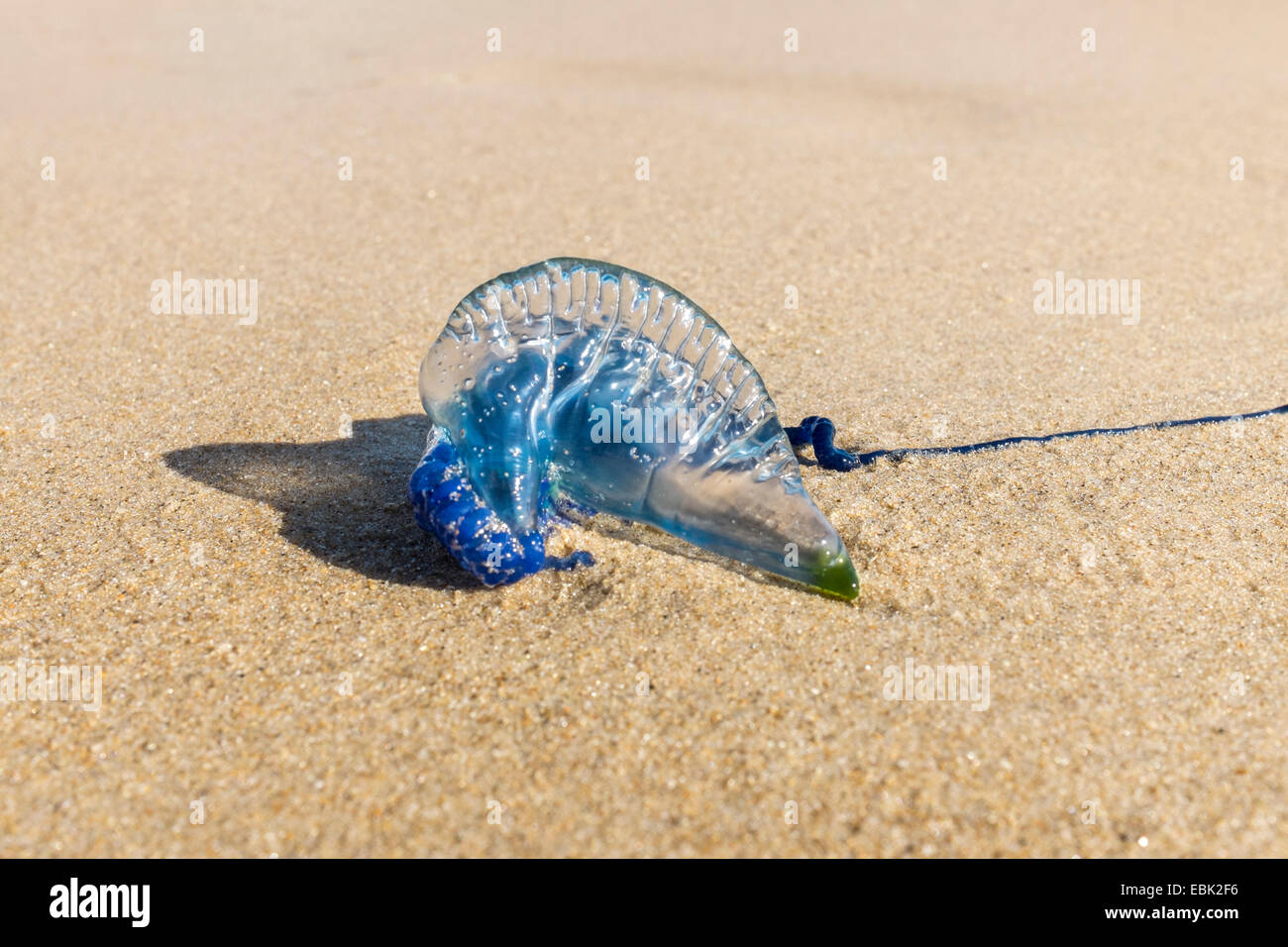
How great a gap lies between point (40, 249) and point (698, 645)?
12.7ft

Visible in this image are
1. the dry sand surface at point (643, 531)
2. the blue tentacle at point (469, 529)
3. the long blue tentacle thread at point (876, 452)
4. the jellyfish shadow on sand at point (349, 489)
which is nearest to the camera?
the dry sand surface at point (643, 531)

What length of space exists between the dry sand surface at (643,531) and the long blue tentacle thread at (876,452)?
0.05m

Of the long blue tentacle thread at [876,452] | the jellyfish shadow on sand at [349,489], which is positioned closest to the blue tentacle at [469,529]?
the jellyfish shadow on sand at [349,489]

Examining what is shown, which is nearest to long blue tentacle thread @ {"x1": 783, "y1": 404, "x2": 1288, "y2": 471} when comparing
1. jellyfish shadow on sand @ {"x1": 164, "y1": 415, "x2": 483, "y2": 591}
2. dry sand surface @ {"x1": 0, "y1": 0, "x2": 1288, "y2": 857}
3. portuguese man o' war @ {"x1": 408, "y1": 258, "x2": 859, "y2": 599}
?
dry sand surface @ {"x1": 0, "y1": 0, "x2": 1288, "y2": 857}

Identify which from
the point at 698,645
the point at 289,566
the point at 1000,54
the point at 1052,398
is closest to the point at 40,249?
the point at 289,566

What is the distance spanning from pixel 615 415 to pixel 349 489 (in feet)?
2.98

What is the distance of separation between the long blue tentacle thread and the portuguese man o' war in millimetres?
561

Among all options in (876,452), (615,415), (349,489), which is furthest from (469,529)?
(876,452)

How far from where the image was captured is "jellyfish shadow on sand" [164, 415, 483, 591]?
8.93 ft

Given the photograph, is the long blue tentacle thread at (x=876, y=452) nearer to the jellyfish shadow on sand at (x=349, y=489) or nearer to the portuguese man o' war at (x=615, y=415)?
the portuguese man o' war at (x=615, y=415)

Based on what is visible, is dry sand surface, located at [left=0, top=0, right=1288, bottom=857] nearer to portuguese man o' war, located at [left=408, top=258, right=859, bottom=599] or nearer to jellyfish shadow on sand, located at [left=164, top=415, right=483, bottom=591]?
jellyfish shadow on sand, located at [left=164, top=415, right=483, bottom=591]

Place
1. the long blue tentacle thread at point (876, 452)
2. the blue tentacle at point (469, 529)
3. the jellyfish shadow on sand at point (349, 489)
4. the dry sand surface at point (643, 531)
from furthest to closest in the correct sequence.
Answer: the long blue tentacle thread at point (876, 452)
the jellyfish shadow on sand at point (349, 489)
the blue tentacle at point (469, 529)
the dry sand surface at point (643, 531)

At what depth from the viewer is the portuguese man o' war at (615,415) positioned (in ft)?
8.39

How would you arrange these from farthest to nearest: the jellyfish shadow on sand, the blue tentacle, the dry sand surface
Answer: the jellyfish shadow on sand, the blue tentacle, the dry sand surface
